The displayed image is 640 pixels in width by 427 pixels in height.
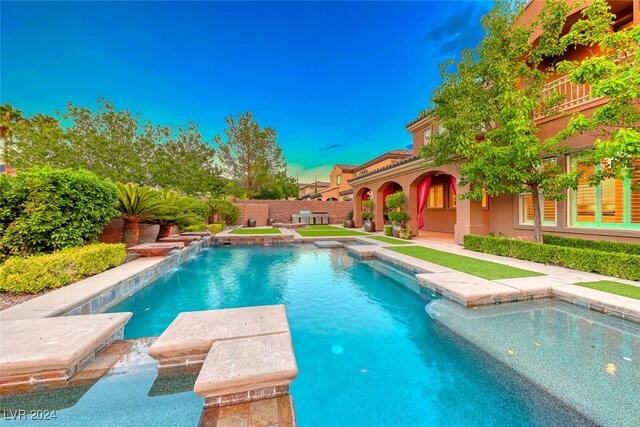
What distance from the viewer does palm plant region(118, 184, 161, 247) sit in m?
8.53

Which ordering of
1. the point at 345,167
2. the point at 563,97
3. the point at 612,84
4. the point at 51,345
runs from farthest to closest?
the point at 345,167, the point at 563,97, the point at 612,84, the point at 51,345

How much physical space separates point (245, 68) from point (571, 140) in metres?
18.5

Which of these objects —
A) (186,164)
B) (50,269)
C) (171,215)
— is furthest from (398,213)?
(186,164)

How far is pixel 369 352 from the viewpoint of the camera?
3.65m

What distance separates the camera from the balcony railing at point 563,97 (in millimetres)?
7577

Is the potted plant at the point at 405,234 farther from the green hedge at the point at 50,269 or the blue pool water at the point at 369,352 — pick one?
the green hedge at the point at 50,269

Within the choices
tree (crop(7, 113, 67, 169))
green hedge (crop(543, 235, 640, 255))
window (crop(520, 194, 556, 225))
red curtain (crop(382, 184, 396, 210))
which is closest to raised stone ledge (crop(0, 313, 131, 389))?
green hedge (crop(543, 235, 640, 255))

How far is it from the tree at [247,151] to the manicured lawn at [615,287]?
82.6 feet

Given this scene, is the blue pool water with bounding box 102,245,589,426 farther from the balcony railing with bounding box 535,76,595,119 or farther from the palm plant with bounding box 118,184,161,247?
the balcony railing with bounding box 535,76,595,119

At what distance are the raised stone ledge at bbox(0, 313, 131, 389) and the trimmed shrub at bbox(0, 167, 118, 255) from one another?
9.82 feet

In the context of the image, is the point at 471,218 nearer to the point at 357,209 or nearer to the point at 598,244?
the point at 598,244

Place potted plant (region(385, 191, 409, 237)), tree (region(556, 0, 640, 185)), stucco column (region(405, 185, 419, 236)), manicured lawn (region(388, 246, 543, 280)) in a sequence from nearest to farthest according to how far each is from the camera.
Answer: tree (region(556, 0, 640, 185)) → manicured lawn (region(388, 246, 543, 280)) → potted plant (region(385, 191, 409, 237)) → stucco column (region(405, 185, 419, 236))

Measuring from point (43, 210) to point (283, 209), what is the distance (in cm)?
1982

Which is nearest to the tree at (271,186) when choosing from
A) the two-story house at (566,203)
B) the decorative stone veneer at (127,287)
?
the two-story house at (566,203)
